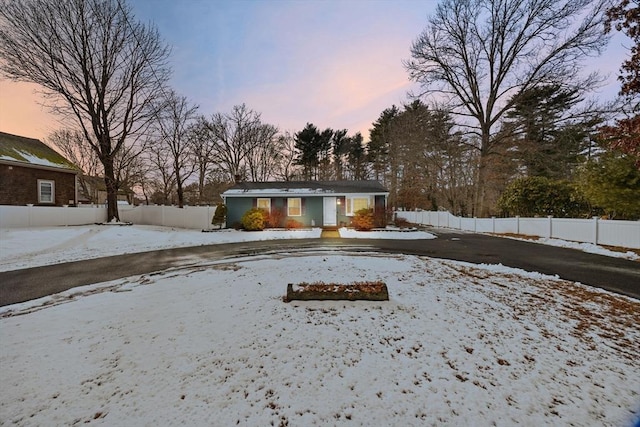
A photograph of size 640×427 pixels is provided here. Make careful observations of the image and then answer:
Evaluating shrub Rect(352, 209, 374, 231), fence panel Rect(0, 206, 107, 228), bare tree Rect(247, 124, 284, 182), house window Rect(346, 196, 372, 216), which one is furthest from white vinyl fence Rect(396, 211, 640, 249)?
fence panel Rect(0, 206, 107, 228)

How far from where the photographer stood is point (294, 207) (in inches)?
730

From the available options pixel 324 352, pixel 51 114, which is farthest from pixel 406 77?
pixel 51 114

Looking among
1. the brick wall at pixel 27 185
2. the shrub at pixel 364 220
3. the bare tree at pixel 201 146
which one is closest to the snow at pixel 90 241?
the shrub at pixel 364 220

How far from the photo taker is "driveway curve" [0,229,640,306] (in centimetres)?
560

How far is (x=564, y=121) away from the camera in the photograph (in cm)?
1631

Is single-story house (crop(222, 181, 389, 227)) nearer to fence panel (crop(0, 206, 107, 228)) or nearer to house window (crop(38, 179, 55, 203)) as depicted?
fence panel (crop(0, 206, 107, 228))

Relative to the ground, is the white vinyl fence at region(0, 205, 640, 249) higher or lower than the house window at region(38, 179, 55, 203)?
lower

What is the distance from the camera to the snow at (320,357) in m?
2.19

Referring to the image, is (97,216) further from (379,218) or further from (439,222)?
(439,222)

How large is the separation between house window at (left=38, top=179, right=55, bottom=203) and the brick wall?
0.53 ft

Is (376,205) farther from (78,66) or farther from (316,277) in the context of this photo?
(78,66)

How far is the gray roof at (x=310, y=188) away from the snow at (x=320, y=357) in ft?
44.2

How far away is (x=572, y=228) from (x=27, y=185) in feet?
95.9

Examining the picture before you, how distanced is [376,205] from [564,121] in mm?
12396
